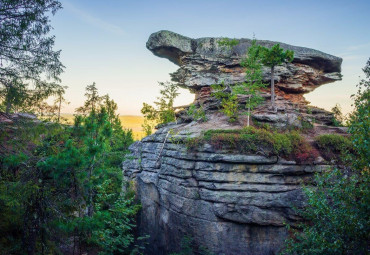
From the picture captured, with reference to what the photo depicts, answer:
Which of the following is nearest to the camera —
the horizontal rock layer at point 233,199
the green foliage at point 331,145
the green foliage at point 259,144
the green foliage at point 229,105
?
the horizontal rock layer at point 233,199

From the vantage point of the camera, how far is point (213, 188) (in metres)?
10.9

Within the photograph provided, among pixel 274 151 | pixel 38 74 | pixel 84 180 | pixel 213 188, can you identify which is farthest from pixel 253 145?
pixel 38 74

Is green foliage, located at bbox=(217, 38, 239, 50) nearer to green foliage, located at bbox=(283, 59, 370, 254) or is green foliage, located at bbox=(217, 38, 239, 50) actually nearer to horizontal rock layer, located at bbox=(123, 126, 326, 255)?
horizontal rock layer, located at bbox=(123, 126, 326, 255)

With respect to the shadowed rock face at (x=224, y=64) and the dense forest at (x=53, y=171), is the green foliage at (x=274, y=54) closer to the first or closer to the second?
the shadowed rock face at (x=224, y=64)

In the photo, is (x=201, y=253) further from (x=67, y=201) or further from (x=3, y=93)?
(x=3, y=93)

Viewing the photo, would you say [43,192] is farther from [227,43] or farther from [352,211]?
[227,43]

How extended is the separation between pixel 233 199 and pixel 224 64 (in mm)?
15101

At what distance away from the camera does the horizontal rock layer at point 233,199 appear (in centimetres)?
1046

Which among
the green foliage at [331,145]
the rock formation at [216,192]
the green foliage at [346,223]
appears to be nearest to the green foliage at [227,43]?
the rock formation at [216,192]

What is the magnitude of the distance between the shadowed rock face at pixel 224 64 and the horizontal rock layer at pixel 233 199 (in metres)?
11.6

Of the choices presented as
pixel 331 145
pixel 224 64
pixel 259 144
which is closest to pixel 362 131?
pixel 259 144

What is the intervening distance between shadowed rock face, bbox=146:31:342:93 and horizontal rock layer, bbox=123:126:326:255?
1155cm

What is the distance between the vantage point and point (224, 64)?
2212 centimetres

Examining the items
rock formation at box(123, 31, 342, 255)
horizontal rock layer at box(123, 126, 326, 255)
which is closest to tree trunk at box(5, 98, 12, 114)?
rock formation at box(123, 31, 342, 255)
